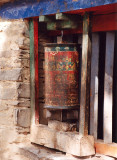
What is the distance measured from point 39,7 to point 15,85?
1008 mm

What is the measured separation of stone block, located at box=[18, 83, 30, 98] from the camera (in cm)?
432

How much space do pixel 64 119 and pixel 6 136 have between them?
83 centimetres

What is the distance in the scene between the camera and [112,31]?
12.4ft

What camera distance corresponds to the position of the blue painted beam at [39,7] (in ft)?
11.7

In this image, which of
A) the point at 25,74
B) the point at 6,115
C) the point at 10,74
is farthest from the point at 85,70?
the point at 6,115

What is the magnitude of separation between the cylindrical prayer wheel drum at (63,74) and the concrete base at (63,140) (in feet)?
1.12

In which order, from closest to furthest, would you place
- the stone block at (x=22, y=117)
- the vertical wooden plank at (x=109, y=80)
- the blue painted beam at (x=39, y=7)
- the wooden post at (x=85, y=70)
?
the blue painted beam at (x=39, y=7) < the wooden post at (x=85, y=70) < the vertical wooden plank at (x=109, y=80) < the stone block at (x=22, y=117)

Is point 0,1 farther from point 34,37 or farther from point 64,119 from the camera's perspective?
point 64,119

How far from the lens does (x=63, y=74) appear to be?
3945 mm

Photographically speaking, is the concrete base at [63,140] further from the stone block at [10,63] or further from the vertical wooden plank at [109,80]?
the stone block at [10,63]

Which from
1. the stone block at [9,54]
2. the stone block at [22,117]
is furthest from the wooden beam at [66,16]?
the stone block at [22,117]

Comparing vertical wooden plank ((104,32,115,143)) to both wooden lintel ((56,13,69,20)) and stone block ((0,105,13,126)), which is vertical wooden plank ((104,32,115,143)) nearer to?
wooden lintel ((56,13,69,20))

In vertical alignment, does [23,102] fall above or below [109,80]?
below

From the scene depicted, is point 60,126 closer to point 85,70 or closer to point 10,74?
point 85,70
